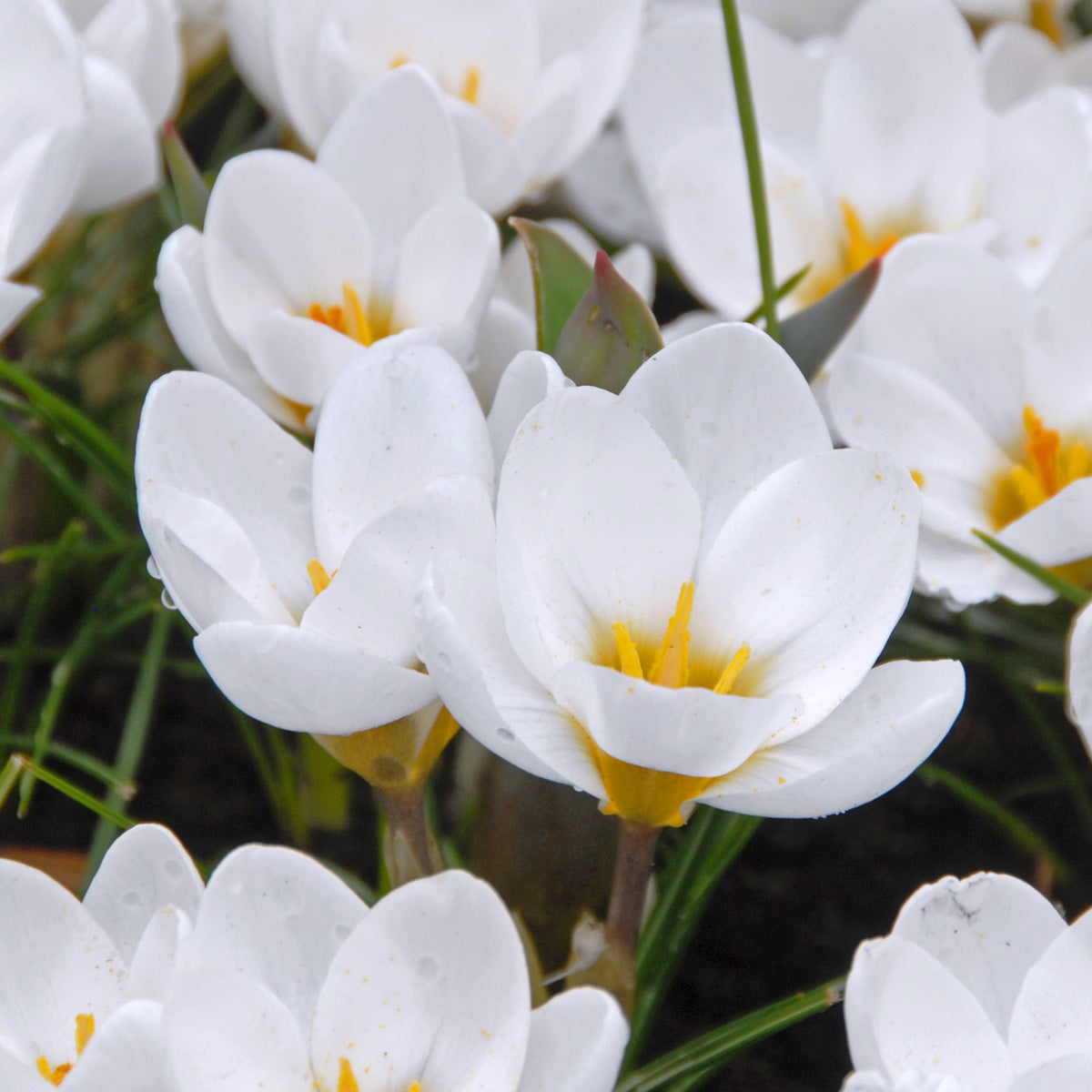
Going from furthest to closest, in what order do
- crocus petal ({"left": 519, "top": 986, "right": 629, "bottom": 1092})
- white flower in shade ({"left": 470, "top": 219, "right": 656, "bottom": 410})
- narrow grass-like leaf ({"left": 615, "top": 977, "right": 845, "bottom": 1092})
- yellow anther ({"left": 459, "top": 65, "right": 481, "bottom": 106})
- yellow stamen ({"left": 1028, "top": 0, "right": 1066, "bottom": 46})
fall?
yellow stamen ({"left": 1028, "top": 0, "right": 1066, "bottom": 46}) < yellow anther ({"left": 459, "top": 65, "right": 481, "bottom": 106}) < white flower in shade ({"left": 470, "top": 219, "right": 656, "bottom": 410}) < narrow grass-like leaf ({"left": 615, "top": 977, "right": 845, "bottom": 1092}) < crocus petal ({"left": 519, "top": 986, "right": 629, "bottom": 1092})

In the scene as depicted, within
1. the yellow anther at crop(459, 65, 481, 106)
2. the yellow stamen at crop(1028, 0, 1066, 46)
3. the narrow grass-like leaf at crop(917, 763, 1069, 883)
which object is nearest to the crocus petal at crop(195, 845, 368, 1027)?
the narrow grass-like leaf at crop(917, 763, 1069, 883)

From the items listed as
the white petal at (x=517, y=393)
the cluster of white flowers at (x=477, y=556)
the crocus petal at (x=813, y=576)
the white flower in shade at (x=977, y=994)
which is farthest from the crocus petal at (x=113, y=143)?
the white flower in shade at (x=977, y=994)

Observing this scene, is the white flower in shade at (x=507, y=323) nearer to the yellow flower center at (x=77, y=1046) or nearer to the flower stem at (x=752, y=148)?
the flower stem at (x=752, y=148)

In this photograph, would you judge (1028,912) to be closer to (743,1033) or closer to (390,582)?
(743,1033)

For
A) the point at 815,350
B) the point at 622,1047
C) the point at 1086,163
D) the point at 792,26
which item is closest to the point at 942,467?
the point at 815,350

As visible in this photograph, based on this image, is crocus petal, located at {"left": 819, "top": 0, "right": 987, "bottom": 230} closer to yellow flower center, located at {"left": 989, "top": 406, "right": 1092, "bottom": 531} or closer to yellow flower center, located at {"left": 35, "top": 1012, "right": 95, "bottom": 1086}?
yellow flower center, located at {"left": 989, "top": 406, "right": 1092, "bottom": 531}

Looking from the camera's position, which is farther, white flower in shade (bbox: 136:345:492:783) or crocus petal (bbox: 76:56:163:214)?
crocus petal (bbox: 76:56:163:214)

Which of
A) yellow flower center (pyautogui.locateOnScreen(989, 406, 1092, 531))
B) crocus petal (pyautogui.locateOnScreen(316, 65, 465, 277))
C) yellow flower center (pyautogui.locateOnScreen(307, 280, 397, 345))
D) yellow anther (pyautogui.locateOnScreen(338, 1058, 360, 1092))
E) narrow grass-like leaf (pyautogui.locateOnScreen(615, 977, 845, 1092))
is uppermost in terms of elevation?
crocus petal (pyautogui.locateOnScreen(316, 65, 465, 277))
